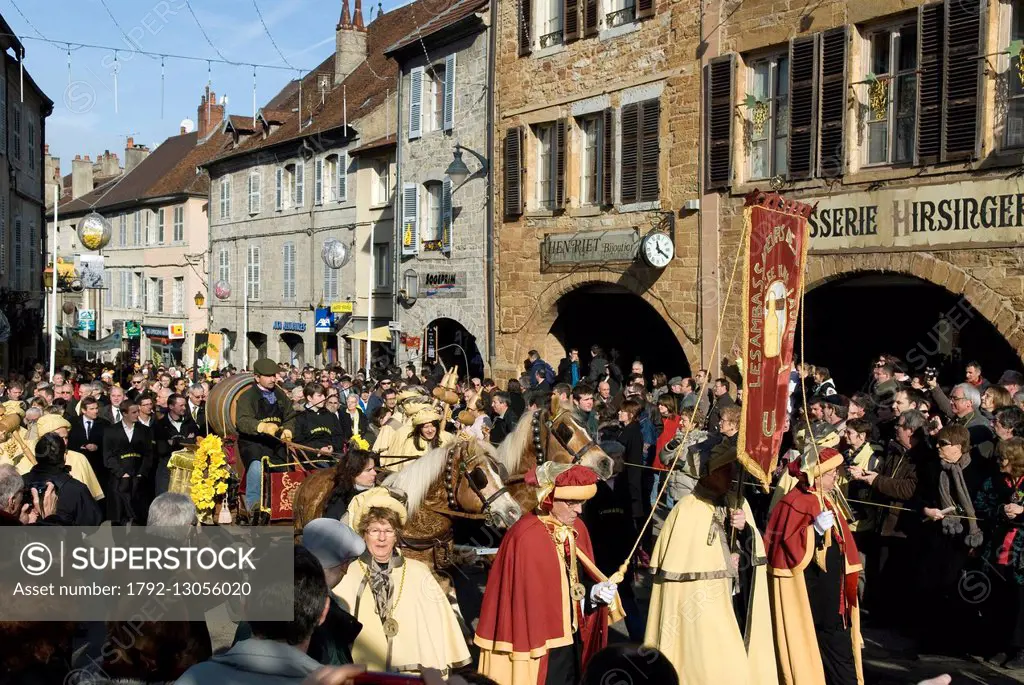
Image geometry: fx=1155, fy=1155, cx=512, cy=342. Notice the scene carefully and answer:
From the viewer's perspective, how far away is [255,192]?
38625 millimetres

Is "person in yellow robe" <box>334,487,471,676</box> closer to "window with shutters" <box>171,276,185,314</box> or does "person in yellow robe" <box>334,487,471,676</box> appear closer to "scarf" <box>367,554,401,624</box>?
"scarf" <box>367,554,401,624</box>

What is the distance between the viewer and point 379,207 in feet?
101

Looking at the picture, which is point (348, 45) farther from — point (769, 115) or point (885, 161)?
point (885, 161)

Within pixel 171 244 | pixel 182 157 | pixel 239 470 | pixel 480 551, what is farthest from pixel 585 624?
pixel 182 157

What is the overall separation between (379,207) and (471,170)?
6.75 meters

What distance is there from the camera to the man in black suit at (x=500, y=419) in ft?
44.1

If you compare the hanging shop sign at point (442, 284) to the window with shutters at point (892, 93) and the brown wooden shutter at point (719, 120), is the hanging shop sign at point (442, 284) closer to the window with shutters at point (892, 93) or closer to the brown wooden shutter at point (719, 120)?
the brown wooden shutter at point (719, 120)

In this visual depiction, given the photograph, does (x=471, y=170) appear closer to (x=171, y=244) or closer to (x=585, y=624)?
(x=585, y=624)

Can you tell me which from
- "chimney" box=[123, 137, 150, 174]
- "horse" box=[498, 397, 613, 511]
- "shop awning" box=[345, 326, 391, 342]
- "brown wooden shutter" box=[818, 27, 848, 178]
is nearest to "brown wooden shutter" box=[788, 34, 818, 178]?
"brown wooden shutter" box=[818, 27, 848, 178]

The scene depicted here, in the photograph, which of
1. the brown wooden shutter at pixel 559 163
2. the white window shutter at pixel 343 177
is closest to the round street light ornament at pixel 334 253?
the white window shutter at pixel 343 177

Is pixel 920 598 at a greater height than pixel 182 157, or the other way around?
pixel 182 157

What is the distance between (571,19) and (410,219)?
8.22 metres

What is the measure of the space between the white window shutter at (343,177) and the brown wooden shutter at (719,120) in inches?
665

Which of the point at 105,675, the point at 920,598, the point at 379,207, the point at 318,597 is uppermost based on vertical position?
the point at 379,207
